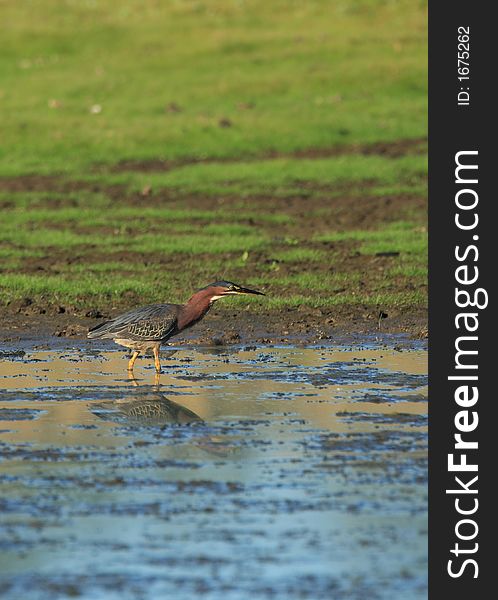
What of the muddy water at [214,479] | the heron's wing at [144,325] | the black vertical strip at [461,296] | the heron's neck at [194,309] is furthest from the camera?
the heron's neck at [194,309]

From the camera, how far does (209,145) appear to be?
28.9 metres

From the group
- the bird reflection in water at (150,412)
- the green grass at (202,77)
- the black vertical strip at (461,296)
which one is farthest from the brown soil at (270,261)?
the bird reflection in water at (150,412)

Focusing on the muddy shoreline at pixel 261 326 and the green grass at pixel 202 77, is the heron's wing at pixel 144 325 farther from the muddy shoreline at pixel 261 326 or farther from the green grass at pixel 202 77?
the green grass at pixel 202 77

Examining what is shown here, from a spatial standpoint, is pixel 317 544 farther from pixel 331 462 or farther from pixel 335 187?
pixel 335 187

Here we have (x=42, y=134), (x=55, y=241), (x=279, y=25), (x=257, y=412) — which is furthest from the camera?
(x=279, y=25)

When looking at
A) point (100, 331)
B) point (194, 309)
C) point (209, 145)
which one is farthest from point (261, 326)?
point (209, 145)

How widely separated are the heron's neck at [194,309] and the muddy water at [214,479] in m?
0.43

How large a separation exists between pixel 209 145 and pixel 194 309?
1610 centimetres

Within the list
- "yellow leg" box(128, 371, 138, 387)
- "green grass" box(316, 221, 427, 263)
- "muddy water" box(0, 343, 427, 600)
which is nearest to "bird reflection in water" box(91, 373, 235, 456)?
"muddy water" box(0, 343, 427, 600)

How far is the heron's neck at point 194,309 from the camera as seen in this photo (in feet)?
43.0

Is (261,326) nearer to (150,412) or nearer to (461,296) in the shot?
(461,296)

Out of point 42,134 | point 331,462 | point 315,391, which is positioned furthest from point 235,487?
point 42,134

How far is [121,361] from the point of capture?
44.7 feet

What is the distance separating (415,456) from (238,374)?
3232 millimetres
